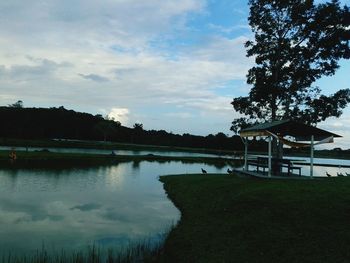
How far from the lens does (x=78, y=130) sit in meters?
158

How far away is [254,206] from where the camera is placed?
1638 centimetres

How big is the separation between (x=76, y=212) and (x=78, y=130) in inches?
5580

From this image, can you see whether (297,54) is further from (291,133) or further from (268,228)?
(268,228)

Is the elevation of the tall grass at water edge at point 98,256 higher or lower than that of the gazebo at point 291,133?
lower

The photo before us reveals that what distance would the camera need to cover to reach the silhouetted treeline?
131538 millimetres

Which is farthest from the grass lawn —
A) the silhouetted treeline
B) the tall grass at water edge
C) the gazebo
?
the silhouetted treeline

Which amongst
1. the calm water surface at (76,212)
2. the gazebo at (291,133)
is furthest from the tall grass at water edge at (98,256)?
the gazebo at (291,133)

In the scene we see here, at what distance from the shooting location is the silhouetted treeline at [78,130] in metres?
132

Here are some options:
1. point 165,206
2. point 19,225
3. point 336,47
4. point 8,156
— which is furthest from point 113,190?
point 8,156

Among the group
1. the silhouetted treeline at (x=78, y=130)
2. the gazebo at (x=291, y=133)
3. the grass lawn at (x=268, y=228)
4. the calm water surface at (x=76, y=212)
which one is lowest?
the calm water surface at (x=76, y=212)

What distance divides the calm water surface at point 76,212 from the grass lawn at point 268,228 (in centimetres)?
228

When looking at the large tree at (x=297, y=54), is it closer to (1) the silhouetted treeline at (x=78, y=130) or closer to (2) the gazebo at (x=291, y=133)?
(2) the gazebo at (x=291, y=133)

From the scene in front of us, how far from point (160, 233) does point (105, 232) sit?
2.43 metres

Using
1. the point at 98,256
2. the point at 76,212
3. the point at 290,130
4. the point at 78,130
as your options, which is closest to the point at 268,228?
the point at 98,256
